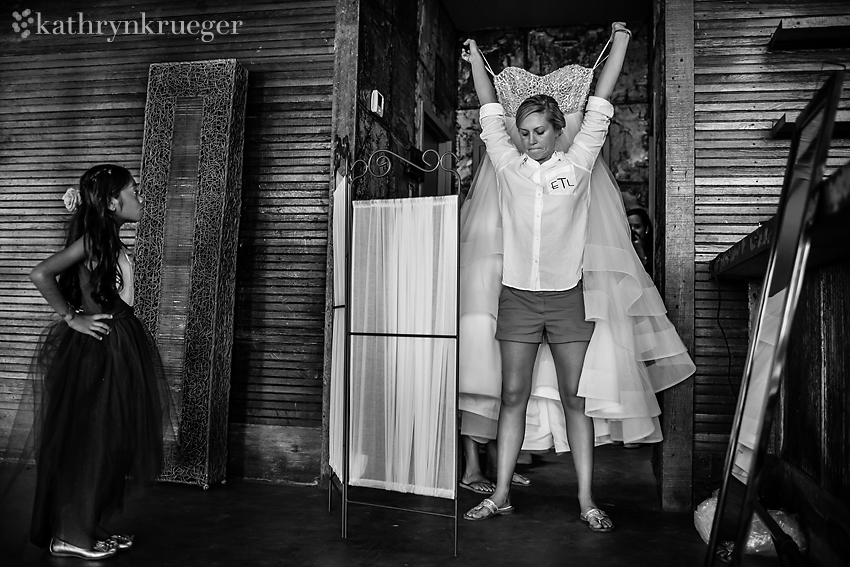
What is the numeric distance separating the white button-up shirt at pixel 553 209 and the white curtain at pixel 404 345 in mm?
419

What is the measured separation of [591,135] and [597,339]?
0.90 metres

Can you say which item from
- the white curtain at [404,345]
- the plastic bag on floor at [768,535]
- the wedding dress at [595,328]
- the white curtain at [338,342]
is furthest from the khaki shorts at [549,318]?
the plastic bag on floor at [768,535]

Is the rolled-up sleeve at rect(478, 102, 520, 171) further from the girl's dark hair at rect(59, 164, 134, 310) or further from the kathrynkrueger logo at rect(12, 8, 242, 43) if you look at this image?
the kathrynkrueger logo at rect(12, 8, 242, 43)

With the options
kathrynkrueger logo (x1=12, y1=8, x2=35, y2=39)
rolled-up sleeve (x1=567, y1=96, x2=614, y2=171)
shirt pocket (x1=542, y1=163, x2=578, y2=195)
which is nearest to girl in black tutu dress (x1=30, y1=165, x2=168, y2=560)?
shirt pocket (x1=542, y1=163, x2=578, y2=195)

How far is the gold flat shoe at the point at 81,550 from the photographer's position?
2.58m

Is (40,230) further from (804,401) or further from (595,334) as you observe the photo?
(804,401)

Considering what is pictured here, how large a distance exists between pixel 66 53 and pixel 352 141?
192 centimetres

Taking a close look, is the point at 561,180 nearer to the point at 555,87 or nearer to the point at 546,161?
the point at 546,161

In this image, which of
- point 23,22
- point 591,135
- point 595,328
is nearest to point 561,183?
point 591,135

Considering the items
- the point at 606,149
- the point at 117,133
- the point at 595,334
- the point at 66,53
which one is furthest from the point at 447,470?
the point at 606,149

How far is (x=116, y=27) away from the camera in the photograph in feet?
13.7

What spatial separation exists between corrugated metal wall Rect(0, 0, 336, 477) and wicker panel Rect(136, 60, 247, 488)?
158mm

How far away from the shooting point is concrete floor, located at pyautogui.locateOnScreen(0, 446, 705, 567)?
263cm

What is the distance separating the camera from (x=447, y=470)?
2.81 meters
